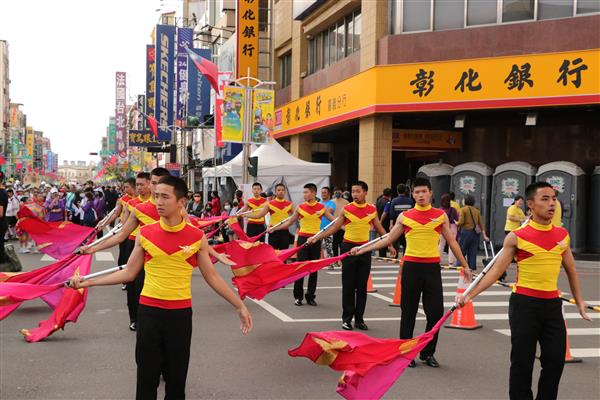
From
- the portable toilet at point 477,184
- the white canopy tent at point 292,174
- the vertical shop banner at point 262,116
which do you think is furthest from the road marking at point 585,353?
the vertical shop banner at point 262,116

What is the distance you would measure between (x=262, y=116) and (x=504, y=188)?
8644mm

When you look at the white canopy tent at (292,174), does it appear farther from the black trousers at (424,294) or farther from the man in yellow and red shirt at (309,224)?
the black trousers at (424,294)

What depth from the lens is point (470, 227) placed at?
15.8 m

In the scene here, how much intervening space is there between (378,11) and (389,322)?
15571mm

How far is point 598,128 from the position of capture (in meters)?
21.8

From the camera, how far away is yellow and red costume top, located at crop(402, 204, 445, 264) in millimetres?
7439

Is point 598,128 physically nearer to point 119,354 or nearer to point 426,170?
point 426,170

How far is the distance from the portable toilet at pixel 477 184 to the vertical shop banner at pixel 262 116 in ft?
22.2

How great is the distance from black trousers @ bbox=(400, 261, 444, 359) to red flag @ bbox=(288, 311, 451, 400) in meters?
1.99

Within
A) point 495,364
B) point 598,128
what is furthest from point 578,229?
point 495,364

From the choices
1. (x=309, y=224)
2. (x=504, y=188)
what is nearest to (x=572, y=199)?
(x=504, y=188)

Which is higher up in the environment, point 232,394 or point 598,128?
point 598,128

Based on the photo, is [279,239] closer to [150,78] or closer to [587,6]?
[587,6]

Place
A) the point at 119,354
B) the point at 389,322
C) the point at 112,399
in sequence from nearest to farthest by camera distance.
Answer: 1. the point at 112,399
2. the point at 119,354
3. the point at 389,322
